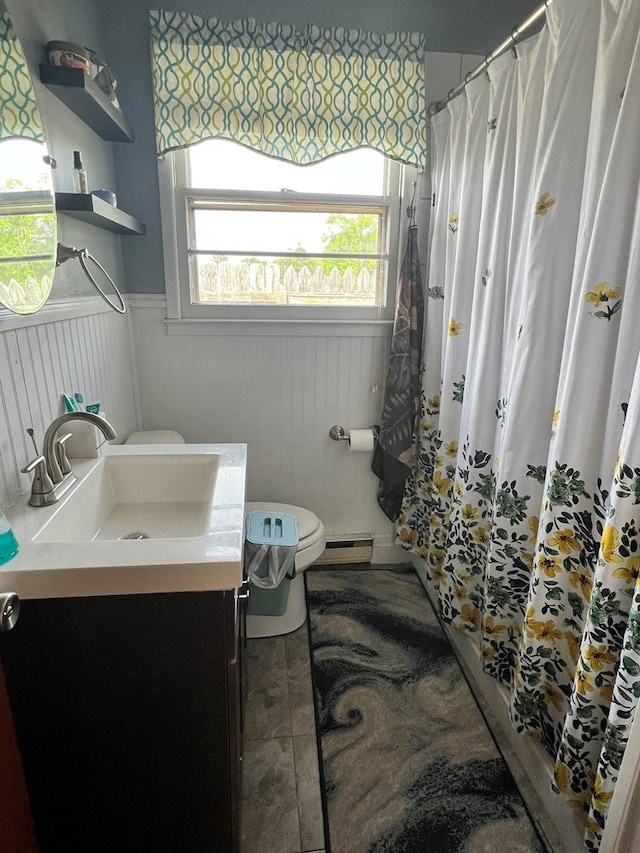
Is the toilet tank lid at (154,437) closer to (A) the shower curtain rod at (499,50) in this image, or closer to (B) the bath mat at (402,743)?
(B) the bath mat at (402,743)

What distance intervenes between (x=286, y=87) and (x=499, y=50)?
2.56ft

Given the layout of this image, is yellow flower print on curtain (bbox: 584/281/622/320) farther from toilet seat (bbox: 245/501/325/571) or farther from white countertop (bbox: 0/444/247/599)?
toilet seat (bbox: 245/501/325/571)

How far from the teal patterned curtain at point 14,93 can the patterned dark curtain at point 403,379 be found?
1.36 m

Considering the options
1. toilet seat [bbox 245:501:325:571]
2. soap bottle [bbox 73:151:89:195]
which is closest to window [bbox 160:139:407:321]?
soap bottle [bbox 73:151:89:195]

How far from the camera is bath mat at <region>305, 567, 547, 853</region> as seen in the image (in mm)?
1256

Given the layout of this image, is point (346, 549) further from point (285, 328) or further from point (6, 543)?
point (6, 543)

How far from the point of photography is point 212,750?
1014mm

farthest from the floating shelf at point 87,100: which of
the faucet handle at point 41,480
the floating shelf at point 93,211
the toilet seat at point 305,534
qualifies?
the toilet seat at point 305,534

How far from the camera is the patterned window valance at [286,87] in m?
1.75

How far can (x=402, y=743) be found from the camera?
150 cm

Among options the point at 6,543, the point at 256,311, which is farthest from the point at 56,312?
the point at 256,311

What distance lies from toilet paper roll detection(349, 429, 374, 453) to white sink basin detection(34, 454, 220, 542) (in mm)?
880

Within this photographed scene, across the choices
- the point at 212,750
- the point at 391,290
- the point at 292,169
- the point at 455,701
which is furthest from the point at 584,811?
the point at 292,169

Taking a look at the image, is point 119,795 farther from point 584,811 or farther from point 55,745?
point 584,811
